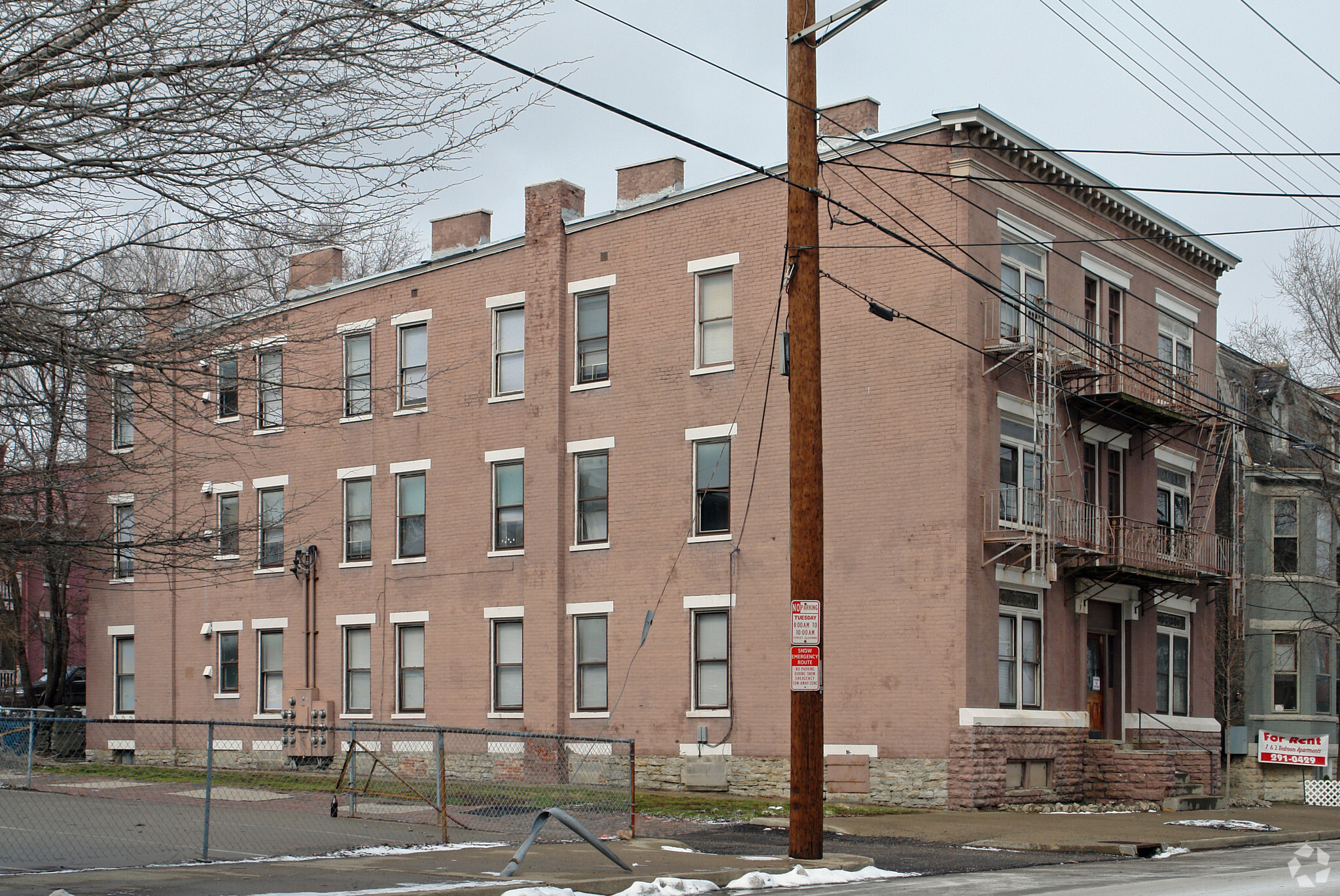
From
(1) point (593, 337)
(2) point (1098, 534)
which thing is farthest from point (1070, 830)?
(1) point (593, 337)

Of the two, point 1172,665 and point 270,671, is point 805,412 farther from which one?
point 270,671

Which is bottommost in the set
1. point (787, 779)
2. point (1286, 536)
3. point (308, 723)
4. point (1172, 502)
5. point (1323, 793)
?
point (1323, 793)

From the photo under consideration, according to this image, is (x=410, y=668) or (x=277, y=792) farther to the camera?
(x=410, y=668)

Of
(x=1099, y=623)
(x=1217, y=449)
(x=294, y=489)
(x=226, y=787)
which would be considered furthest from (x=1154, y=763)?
(x=294, y=489)

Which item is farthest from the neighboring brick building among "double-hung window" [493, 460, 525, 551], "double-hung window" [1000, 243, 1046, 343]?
"double-hung window" [493, 460, 525, 551]

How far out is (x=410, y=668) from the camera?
3148 cm

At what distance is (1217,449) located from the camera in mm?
33094

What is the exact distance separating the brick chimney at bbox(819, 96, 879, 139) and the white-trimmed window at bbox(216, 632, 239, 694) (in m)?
18.8

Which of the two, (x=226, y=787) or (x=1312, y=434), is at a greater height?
(x=1312, y=434)

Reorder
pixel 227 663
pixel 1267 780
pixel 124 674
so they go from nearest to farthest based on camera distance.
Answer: pixel 227 663
pixel 1267 780
pixel 124 674

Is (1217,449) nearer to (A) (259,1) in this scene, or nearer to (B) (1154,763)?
(B) (1154,763)

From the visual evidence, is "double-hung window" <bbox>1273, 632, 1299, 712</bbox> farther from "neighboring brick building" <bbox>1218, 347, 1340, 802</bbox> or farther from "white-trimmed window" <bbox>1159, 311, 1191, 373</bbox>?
"white-trimmed window" <bbox>1159, 311, 1191, 373</bbox>

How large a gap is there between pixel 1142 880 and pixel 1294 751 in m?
19.5

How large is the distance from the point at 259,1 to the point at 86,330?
106 inches
